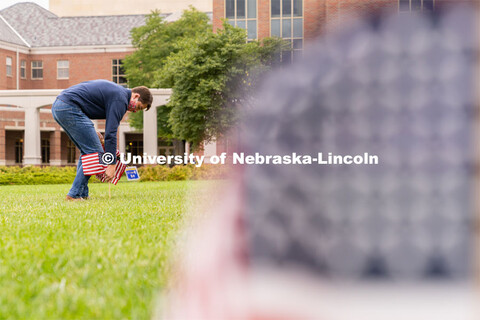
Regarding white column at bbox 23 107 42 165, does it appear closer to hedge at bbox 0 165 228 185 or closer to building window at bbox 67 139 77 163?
hedge at bbox 0 165 228 185

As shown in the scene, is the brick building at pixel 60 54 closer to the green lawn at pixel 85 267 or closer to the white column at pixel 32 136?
the white column at pixel 32 136

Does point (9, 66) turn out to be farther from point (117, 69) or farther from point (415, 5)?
point (415, 5)

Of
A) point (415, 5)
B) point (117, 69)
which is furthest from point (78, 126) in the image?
point (117, 69)

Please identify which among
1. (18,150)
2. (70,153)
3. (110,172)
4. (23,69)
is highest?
(23,69)

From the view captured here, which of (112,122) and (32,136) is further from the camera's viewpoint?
(32,136)

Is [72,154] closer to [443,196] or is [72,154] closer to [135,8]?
[135,8]

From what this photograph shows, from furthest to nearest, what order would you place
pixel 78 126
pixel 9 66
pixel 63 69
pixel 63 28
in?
1. pixel 63 28
2. pixel 63 69
3. pixel 9 66
4. pixel 78 126

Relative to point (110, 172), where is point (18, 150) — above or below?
above

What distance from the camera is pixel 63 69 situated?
50.2m

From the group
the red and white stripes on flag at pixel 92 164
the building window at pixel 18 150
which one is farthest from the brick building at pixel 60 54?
the red and white stripes on flag at pixel 92 164

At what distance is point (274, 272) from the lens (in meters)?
A: 0.51

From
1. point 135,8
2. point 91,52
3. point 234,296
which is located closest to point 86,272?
point 234,296

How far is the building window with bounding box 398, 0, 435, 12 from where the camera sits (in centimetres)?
48

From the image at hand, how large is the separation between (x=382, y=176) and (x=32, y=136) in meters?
33.7
